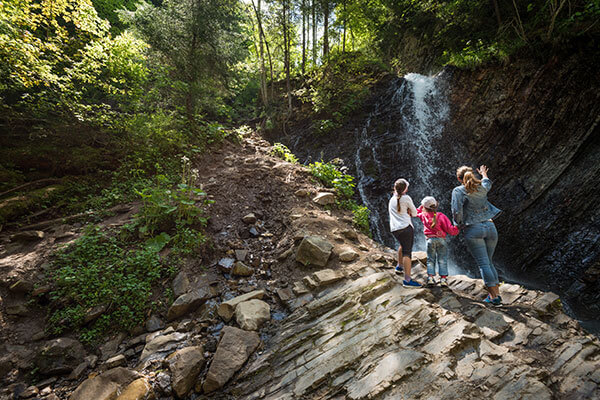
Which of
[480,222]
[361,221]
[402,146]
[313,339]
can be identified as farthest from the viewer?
[402,146]

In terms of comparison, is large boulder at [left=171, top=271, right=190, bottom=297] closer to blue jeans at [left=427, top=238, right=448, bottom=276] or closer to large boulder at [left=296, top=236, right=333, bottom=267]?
large boulder at [left=296, top=236, right=333, bottom=267]

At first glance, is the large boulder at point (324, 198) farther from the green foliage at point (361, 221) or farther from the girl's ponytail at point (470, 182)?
the girl's ponytail at point (470, 182)

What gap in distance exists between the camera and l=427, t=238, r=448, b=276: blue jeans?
4312 millimetres

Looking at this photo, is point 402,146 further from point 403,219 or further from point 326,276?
point 326,276

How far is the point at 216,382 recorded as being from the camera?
2.74m

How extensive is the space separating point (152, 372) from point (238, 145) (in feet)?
29.5

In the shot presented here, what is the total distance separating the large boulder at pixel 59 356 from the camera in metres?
2.95

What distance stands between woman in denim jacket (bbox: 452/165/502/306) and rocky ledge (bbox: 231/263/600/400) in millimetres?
423

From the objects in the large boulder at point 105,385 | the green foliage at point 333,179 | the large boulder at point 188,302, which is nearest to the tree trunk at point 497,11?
the green foliage at point 333,179

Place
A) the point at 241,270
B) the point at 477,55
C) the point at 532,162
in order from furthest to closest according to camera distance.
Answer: the point at 477,55 < the point at 532,162 < the point at 241,270

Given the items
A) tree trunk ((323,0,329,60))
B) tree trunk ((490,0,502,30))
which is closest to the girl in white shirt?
tree trunk ((490,0,502,30))

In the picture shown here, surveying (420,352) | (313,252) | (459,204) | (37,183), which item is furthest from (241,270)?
(37,183)

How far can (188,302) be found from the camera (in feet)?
12.4

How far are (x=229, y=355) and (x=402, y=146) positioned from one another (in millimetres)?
10993
